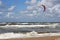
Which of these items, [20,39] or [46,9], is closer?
[20,39]

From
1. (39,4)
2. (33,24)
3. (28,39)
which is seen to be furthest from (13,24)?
(28,39)

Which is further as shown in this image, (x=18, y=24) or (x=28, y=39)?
(x=18, y=24)

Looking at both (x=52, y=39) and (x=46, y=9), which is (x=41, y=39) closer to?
(x=52, y=39)

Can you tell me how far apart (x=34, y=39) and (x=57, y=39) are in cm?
87

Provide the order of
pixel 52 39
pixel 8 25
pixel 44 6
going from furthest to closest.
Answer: pixel 8 25 → pixel 44 6 → pixel 52 39

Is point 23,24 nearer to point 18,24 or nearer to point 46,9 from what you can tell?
point 18,24

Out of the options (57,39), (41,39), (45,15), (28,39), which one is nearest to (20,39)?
(28,39)

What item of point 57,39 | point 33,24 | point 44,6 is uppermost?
point 44,6

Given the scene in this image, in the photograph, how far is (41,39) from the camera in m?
7.15

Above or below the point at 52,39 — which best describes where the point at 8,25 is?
above

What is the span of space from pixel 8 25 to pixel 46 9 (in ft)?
8.27

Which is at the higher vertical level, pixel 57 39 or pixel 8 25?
pixel 8 25

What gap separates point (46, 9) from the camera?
973cm

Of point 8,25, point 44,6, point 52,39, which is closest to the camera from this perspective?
point 52,39
